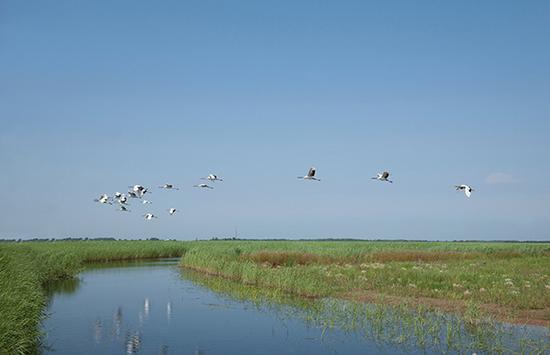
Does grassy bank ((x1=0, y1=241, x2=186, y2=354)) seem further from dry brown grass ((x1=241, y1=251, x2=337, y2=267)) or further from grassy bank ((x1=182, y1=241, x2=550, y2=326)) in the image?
dry brown grass ((x1=241, y1=251, x2=337, y2=267))

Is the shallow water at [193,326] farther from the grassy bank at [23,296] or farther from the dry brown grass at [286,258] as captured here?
the dry brown grass at [286,258]

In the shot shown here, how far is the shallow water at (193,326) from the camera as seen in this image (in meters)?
15.7

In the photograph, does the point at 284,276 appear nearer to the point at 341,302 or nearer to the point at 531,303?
the point at 341,302

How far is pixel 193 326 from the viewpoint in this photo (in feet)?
63.9

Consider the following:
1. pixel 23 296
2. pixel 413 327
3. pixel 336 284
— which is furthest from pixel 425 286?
pixel 23 296

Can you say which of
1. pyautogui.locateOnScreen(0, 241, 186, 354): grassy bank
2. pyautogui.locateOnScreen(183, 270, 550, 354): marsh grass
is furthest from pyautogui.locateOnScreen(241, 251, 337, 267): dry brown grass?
pyautogui.locateOnScreen(183, 270, 550, 354): marsh grass

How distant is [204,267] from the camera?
3981cm

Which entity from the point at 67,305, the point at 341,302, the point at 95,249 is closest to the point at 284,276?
the point at 341,302

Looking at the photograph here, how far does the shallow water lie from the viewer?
51.4ft

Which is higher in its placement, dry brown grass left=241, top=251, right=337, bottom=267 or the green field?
dry brown grass left=241, top=251, right=337, bottom=267

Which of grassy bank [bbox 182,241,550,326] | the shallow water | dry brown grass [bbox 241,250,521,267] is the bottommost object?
the shallow water

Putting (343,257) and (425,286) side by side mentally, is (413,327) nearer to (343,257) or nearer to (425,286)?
(425,286)

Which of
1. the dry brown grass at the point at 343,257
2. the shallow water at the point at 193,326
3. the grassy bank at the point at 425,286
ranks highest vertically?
the dry brown grass at the point at 343,257

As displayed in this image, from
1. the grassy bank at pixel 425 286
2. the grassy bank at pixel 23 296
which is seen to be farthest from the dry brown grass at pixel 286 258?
the grassy bank at pixel 23 296
